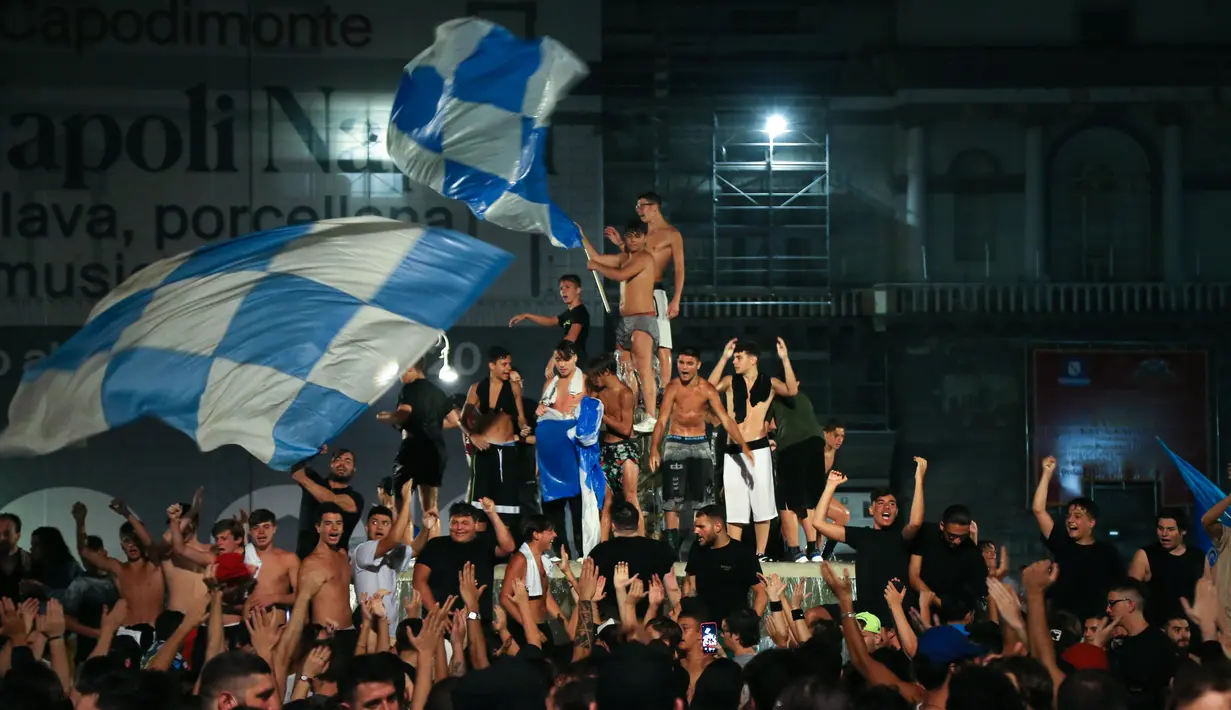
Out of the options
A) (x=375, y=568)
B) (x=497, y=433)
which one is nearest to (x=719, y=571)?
(x=375, y=568)

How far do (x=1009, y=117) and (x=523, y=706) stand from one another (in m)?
29.0

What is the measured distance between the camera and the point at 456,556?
37.0 feet

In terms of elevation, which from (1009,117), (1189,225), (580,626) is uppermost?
(1009,117)

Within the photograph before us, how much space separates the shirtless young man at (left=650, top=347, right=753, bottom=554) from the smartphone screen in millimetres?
4545

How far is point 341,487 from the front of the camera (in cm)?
1332

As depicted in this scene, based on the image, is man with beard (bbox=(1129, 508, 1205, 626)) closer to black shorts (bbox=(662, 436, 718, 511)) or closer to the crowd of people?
the crowd of people

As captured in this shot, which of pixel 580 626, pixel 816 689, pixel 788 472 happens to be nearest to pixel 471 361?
pixel 788 472

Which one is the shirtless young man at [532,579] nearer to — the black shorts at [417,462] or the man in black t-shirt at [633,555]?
the man in black t-shirt at [633,555]

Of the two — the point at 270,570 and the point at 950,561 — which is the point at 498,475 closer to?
the point at 270,570

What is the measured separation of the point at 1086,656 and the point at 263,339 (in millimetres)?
4936

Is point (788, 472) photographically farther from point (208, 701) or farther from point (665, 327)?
point (208, 701)

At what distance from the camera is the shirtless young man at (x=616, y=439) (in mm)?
14266

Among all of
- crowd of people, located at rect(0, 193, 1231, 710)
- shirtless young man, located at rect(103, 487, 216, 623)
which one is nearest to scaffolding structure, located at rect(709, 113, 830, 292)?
crowd of people, located at rect(0, 193, 1231, 710)

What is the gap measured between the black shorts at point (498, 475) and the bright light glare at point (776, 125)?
17638 mm
